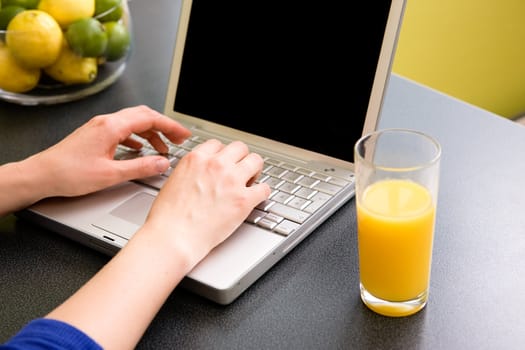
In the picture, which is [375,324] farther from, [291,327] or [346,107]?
[346,107]

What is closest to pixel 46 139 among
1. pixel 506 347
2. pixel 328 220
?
pixel 328 220

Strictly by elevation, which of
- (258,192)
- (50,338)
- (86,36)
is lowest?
(50,338)

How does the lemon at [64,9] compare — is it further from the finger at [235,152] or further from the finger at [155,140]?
the finger at [235,152]

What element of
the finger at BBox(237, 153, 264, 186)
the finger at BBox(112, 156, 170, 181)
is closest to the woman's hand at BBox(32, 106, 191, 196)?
the finger at BBox(112, 156, 170, 181)

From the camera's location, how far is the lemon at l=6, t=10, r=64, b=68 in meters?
1.12

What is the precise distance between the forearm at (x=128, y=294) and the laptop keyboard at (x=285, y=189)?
0.15 metres

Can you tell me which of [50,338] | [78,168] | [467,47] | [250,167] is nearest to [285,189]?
[250,167]

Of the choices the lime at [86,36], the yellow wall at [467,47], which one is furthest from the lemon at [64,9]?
the yellow wall at [467,47]

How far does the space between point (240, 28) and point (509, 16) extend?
1.45 meters

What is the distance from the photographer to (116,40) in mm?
1240

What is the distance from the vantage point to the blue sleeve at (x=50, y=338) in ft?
2.10

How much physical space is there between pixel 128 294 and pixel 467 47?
70.5 inches

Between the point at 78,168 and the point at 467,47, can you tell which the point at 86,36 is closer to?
the point at 78,168

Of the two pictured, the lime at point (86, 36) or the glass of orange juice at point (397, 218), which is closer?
the glass of orange juice at point (397, 218)
